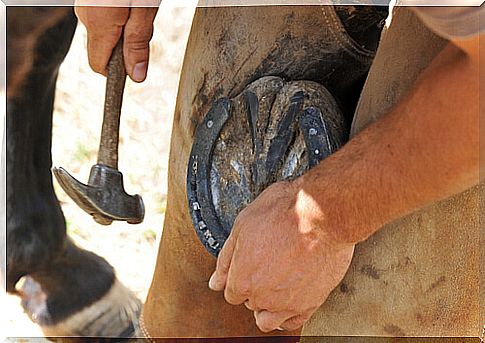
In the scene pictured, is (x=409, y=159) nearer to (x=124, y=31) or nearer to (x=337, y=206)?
(x=337, y=206)

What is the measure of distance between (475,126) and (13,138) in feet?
3.12

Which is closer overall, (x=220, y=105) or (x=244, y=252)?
(x=244, y=252)

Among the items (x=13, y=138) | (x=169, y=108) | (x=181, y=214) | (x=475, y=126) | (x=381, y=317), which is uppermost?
(x=475, y=126)

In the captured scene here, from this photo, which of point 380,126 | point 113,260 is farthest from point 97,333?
point 380,126

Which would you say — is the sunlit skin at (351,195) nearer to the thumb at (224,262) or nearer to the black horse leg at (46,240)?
the thumb at (224,262)

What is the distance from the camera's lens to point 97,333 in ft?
5.35

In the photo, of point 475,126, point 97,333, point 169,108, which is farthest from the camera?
point 169,108

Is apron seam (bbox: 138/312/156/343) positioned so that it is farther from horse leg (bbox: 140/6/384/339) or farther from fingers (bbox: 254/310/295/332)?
fingers (bbox: 254/310/295/332)

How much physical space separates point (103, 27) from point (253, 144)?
9.6 inches

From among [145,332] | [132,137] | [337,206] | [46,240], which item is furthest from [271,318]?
[132,137]

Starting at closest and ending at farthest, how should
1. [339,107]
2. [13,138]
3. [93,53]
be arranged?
[339,107]
[93,53]
[13,138]

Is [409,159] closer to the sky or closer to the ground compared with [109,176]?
closer to the sky

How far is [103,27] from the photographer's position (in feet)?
3.64

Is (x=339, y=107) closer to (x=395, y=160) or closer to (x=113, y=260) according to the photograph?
(x=395, y=160)
